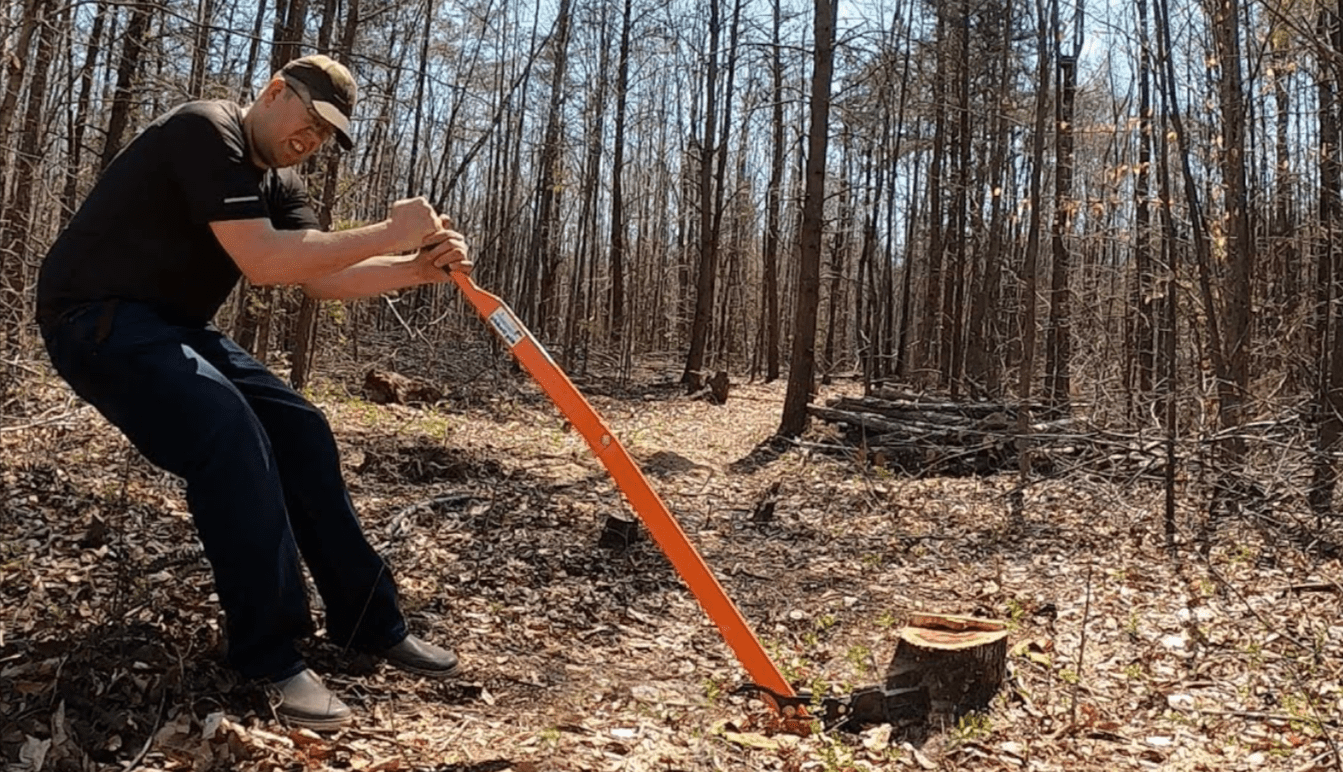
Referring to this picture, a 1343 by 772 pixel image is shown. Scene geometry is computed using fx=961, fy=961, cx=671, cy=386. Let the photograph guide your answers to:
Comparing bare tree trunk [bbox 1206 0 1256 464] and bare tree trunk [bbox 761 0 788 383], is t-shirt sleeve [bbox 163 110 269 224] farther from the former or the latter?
bare tree trunk [bbox 761 0 788 383]

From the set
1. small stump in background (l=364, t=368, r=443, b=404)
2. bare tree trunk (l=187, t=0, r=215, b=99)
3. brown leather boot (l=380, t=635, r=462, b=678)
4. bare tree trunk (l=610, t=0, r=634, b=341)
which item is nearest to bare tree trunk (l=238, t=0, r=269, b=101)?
bare tree trunk (l=187, t=0, r=215, b=99)

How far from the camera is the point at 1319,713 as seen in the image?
3.46 m

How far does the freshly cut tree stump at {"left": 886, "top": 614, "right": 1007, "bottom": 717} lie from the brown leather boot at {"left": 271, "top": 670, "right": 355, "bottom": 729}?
1.85 metres

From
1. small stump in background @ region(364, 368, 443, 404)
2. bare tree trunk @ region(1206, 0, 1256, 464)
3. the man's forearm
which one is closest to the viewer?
the man's forearm

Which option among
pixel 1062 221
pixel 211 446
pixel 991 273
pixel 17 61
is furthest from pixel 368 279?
pixel 991 273

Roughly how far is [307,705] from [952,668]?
2.16 meters

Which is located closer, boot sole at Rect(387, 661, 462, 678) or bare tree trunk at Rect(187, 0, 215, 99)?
boot sole at Rect(387, 661, 462, 678)

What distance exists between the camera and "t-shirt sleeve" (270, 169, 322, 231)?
3061 mm

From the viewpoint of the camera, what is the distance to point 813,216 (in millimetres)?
11734

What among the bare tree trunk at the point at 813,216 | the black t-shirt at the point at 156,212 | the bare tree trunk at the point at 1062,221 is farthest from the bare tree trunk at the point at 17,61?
the bare tree trunk at the point at 813,216

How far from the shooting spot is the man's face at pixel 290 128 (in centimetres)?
273

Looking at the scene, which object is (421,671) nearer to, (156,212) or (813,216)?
(156,212)

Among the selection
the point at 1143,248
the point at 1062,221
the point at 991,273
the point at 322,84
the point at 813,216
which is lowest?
the point at 322,84

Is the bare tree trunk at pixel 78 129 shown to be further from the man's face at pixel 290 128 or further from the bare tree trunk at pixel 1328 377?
the bare tree trunk at pixel 1328 377
